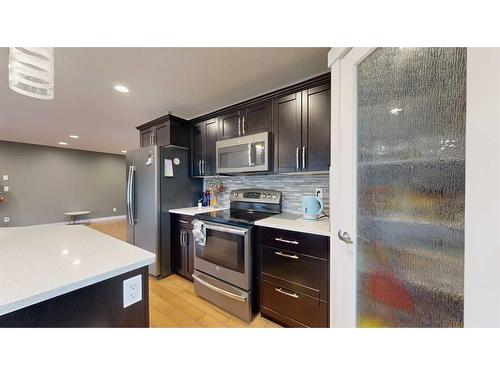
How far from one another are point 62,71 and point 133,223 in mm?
1738

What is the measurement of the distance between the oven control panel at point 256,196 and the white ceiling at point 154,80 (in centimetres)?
108

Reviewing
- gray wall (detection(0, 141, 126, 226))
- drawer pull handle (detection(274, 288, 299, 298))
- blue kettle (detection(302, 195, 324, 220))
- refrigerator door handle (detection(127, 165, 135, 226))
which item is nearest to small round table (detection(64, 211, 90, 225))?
gray wall (detection(0, 141, 126, 226))

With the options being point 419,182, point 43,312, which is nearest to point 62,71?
point 43,312

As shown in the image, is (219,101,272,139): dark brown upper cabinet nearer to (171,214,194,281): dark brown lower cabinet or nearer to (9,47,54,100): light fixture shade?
(171,214,194,281): dark brown lower cabinet

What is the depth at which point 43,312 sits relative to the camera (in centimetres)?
55

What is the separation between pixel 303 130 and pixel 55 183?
6.87 metres

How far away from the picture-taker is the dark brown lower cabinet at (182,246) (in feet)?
6.90

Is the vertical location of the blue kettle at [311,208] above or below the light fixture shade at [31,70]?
below

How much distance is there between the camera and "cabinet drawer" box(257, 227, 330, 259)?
4.07 feet

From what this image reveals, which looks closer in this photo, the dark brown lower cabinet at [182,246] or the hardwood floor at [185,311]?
the hardwood floor at [185,311]

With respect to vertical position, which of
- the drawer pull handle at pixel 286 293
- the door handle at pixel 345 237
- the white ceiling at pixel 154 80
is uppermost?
the white ceiling at pixel 154 80

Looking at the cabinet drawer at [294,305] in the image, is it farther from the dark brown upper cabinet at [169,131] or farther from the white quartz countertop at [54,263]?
the dark brown upper cabinet at [169,131]

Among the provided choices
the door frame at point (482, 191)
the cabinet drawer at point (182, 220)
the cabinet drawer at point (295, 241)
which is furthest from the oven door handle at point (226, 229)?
the door frame at point (482, 191)
